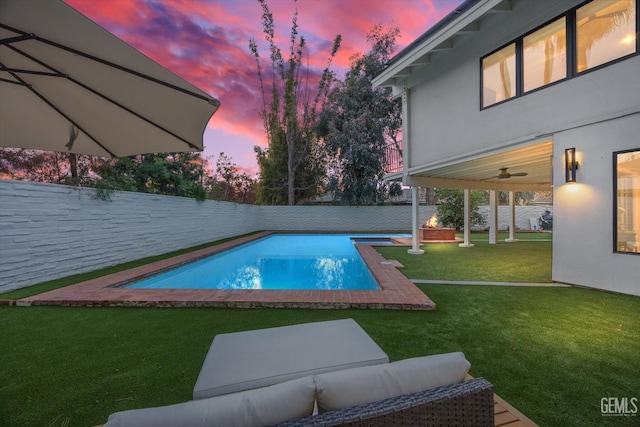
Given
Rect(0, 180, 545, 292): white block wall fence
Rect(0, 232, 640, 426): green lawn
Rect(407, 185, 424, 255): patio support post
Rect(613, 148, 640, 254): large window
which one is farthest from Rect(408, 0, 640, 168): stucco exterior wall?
Rect(0, 180, 545, 292): white block wall fence

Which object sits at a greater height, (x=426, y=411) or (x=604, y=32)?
(x=604, y=32)

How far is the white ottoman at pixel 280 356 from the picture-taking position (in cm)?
161

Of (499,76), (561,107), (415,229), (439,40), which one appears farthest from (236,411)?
(415,229)

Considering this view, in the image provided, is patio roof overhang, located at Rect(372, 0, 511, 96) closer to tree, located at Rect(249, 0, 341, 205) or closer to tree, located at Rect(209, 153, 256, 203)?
tree, located at Rect(249, 0, 341, 205)

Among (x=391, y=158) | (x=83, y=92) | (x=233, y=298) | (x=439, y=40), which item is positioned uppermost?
(x=439, y=40)

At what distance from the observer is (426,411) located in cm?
113

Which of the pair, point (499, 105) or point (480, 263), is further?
point (480, 263)

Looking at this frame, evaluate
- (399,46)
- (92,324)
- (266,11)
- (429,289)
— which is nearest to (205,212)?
(92,324)

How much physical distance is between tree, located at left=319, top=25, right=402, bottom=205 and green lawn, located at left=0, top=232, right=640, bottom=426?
14449 mm

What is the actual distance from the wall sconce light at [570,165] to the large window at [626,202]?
0.52 m

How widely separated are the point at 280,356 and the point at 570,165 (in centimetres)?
611

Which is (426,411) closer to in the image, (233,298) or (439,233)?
(233,298)

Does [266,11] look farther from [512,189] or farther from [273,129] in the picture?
[512,189]

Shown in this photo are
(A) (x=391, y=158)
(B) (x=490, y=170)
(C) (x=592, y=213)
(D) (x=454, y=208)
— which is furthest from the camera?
(A) (x=391, y=158)
